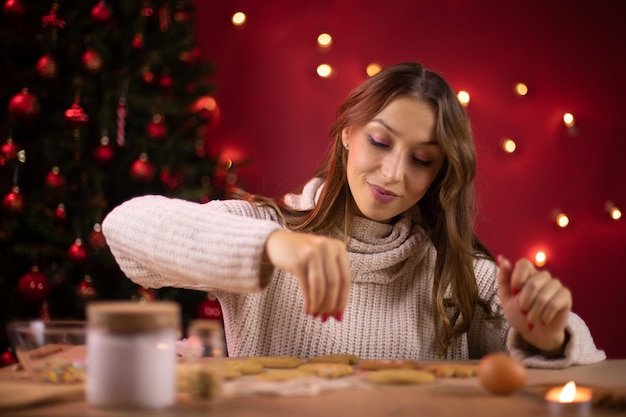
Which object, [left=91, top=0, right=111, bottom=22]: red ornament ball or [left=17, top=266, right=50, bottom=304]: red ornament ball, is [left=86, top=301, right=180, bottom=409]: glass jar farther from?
[left=91, top=0, right=111, bottom=22]: red ornament ball

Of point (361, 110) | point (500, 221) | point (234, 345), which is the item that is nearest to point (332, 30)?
point (500, 221)

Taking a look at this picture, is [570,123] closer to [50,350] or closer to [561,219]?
[561,219]

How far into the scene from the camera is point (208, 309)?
115 inches

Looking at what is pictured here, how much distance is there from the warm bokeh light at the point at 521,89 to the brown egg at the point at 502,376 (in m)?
2.32

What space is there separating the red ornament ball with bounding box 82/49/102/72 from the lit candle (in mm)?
1838

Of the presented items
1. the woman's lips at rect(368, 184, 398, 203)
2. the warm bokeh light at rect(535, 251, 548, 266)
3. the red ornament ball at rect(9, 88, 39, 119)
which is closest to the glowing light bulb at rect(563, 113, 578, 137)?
the warm bokeh light at rect(535, 251, 548, 266)

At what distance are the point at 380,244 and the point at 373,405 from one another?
83cm

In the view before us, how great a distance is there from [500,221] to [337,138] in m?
1.55

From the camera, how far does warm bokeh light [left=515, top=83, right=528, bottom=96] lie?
10.4 feet

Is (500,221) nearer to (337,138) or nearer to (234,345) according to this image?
(337,138)

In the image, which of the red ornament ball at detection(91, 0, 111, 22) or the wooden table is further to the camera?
the red ornament ball at detection(91, 0, 111, 22)

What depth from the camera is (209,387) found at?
94 centimetres

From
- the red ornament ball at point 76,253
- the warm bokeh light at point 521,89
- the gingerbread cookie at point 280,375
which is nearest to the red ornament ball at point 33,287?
the red ornament ball at point 76,253

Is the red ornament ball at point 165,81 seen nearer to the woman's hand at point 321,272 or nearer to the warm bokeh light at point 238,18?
the warm bokeh light at point 238,18
